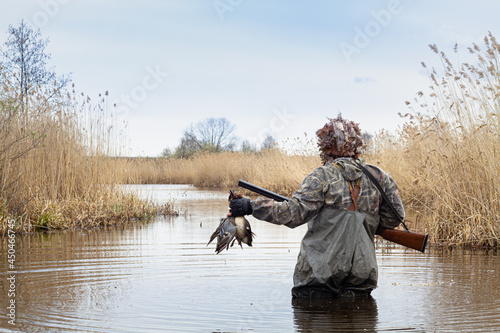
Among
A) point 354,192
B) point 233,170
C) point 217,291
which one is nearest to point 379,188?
point 354,192

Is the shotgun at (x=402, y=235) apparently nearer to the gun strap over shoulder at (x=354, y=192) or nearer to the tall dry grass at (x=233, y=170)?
the gun strap over shoulder at (x=354, y=192)

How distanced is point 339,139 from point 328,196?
0.52m

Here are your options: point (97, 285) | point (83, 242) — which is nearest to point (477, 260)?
point (97, 285)

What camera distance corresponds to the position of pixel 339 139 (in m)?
5.01

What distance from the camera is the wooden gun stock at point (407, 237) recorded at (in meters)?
5.13

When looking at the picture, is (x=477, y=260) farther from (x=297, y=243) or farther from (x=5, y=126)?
(x=5, y=126)

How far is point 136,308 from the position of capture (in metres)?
5.25

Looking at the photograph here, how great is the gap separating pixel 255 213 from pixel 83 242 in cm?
587

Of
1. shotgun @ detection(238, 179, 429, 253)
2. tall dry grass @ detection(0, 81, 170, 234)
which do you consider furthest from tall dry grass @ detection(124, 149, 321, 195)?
shotgun @ detection(238, 179, 429, 253)

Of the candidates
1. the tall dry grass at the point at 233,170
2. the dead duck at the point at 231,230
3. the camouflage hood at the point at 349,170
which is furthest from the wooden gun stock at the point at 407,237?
the tall dry grass at the point at 233,170

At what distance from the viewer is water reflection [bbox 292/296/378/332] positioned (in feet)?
14.8

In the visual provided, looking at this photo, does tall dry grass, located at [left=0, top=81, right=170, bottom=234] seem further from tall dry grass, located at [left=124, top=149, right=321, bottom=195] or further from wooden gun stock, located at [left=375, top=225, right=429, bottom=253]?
wooden gun stock, located at [left=375, top=225, right=429, bottom=253]

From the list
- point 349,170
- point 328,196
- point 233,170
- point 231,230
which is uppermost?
point 233,170

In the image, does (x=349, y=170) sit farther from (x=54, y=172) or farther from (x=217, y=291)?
(x=54, y=172)
